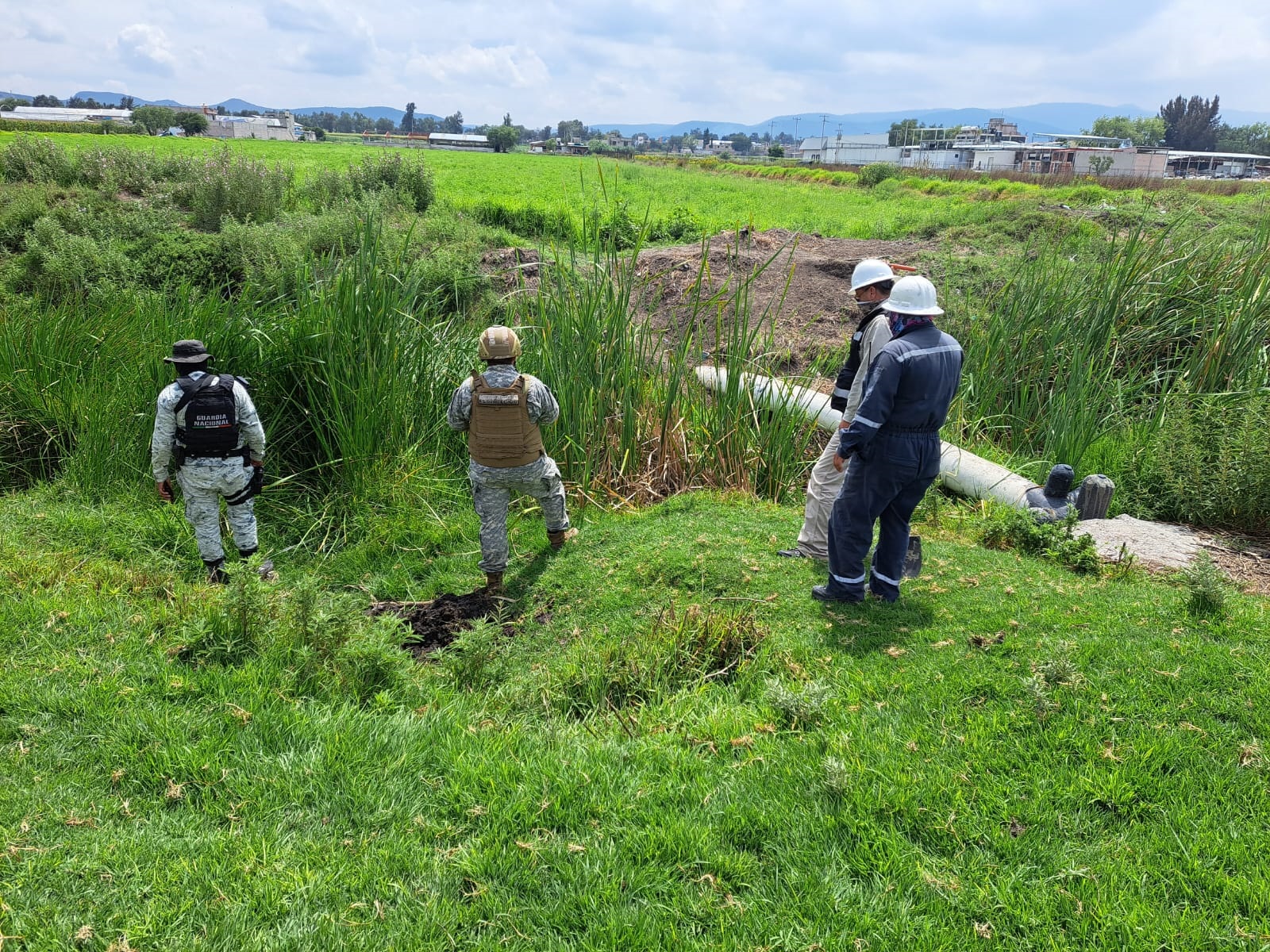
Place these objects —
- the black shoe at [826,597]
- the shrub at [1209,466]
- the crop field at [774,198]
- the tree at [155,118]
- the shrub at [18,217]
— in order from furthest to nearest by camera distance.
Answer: the tree at [155,118] < the crop field at [774,198] < the shrub at [18,217] < the shrub at [1209,466] < the black shoe at [826,597]

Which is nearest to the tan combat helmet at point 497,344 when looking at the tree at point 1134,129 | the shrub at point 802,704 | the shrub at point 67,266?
the shrub at point 802,704

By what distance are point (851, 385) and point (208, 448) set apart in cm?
411

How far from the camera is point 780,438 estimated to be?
7.12m

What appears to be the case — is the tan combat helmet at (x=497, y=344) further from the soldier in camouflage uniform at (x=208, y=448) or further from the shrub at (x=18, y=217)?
the shrub at (x=18, y=217)

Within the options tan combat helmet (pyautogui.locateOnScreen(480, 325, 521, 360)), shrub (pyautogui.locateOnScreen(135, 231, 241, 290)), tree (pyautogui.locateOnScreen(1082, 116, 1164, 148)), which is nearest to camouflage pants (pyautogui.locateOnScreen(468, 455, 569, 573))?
tan combat helmet (pyautogui.locateOnScreen(480, 325, 521, 360))

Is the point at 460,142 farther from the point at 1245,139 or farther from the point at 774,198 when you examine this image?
the point at 1245,139

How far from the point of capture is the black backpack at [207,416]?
513cm

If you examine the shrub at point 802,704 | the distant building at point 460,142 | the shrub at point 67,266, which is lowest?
the shrub at point 802,704

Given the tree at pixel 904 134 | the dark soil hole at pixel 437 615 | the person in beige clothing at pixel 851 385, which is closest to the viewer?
the dark soil hole at pixel 437 615

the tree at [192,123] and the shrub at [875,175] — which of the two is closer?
the shrub at [875,175]

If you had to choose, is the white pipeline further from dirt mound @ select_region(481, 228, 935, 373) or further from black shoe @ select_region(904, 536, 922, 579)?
Answer: dirt mound @ select_region(481, 228, 935, 373)

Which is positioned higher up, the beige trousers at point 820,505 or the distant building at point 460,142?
the distant building at point 460,142

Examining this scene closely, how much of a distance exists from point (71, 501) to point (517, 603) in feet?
12.4

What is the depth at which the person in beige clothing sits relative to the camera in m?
4.96
